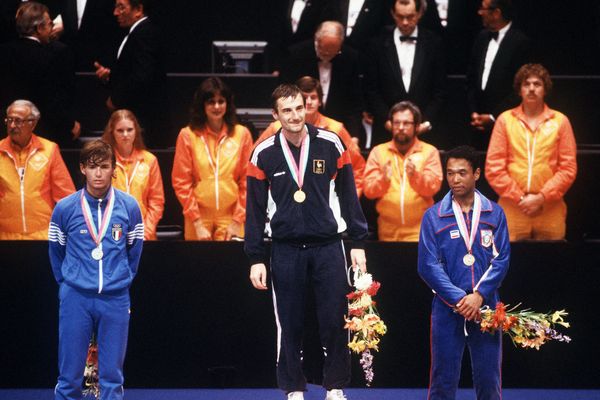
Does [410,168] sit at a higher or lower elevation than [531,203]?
higher

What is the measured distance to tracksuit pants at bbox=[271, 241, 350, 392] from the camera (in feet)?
18.3

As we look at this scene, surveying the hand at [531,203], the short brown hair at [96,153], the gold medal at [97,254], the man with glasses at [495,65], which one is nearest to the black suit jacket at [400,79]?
the man with glasses at [495,65]

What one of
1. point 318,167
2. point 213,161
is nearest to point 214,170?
point 213,161

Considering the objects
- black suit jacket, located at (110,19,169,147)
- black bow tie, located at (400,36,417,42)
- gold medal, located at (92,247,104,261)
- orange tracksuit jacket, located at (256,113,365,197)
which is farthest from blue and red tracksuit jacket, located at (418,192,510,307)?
black suit jacket, located at (110,19,169,147)

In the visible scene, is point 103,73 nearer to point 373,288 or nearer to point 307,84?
point 307,84

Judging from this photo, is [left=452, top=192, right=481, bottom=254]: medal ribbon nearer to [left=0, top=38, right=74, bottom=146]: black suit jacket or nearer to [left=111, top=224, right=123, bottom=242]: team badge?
[left=111, top=224, right=123, bottom=242]: team badge

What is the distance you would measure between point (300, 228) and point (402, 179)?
178cm

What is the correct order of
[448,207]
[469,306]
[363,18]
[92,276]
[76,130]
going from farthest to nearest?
1. [363,18]
2. [76,130]
3. [448,207]
4. [92,276]
5. [469,306]

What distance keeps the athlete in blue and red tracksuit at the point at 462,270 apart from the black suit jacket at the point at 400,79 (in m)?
2.32

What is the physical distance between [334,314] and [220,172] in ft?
6.47

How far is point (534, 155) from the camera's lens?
720cm

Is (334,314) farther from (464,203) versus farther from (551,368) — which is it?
(551,368)

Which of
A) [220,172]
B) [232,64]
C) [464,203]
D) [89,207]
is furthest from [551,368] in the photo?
[232,64]

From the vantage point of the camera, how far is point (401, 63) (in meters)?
7.92
